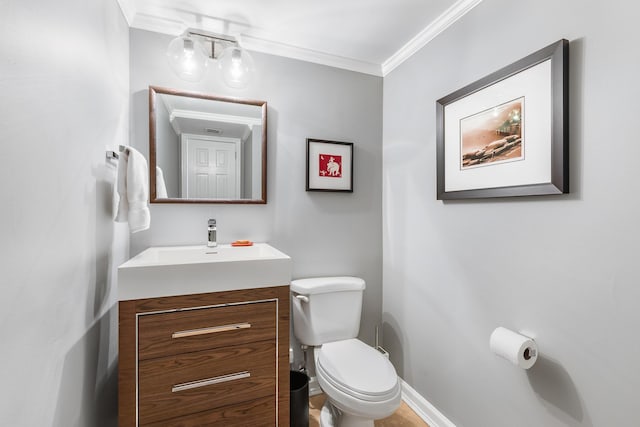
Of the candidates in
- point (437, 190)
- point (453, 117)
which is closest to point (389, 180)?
point (437, 190)

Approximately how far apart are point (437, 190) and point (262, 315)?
1.14 metres

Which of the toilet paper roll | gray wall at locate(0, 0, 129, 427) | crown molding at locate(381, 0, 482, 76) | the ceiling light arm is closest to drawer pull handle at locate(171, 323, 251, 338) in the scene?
gray wall at locate(0, 0, 129, 427)

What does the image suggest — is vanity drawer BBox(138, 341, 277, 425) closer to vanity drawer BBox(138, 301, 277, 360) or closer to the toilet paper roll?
vanity drawer BBox(138, 301, 277, 360)

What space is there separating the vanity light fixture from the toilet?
1.32 meters

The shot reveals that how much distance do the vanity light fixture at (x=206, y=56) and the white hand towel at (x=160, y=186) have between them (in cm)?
58

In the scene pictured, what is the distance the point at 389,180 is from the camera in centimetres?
217

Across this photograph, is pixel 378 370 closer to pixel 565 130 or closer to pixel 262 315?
pixel 262 315

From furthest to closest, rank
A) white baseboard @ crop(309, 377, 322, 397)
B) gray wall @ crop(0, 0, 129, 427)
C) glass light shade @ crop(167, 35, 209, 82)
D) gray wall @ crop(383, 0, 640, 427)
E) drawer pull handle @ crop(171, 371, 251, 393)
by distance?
white baseboard @ crop(309, 377, 322, 397) < glass light shade @ crop(167, 35, 209, 82) < drawer pull handle @ crop(171, 371, 251, 393) < gray wall @ crop(383, 0, 640, 427) < gray wall @ crop(0, 0, 129, 427)

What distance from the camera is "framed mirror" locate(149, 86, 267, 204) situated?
1.74 m

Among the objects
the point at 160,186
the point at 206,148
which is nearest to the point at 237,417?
the point at 160,186

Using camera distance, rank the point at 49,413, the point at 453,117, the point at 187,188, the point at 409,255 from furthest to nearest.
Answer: the point at 409,255 → the point at 187,188 → the point at 453,117 → the point at 49,413

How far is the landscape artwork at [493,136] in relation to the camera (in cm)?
127

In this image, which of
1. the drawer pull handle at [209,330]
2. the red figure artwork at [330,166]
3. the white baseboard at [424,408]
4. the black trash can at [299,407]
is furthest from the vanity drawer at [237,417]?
the red figure artwork at [330,166]

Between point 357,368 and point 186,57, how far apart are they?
190 cm
